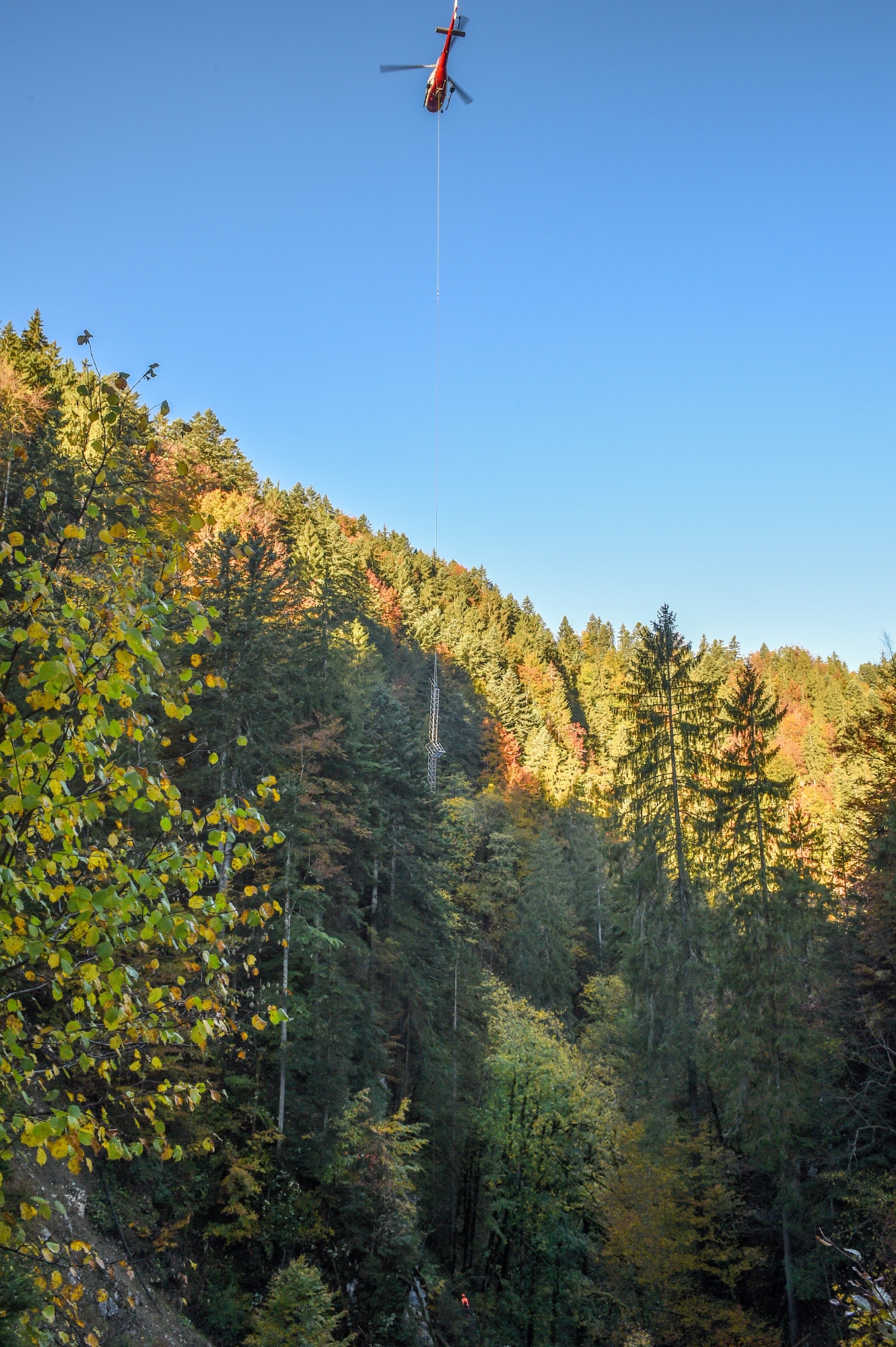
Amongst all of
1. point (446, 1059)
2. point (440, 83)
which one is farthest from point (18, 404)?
point (446, 1059)

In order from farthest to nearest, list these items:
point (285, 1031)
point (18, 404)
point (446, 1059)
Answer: point (18, 404), point (446, 1059), point (285, 1031)

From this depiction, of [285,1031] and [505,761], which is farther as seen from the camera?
[505,761]

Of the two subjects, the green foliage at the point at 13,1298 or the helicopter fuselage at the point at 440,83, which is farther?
the helicopter fuselage at the point at 440,83

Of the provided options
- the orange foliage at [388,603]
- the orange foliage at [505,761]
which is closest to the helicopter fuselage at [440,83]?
the orange foliage at [505,761]

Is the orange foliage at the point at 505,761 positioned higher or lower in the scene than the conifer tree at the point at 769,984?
higher

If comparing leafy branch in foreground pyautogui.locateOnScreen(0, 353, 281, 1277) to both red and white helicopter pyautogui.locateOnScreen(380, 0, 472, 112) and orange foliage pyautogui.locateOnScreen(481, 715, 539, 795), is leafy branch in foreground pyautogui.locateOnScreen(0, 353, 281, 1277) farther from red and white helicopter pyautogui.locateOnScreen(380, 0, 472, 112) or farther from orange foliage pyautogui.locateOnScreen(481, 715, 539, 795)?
orange foliage pyautogui.locateOnScreen(481, 715, 539, 795)

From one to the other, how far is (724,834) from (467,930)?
13814 millimetres

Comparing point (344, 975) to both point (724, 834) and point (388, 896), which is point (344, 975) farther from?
point (724, 834)

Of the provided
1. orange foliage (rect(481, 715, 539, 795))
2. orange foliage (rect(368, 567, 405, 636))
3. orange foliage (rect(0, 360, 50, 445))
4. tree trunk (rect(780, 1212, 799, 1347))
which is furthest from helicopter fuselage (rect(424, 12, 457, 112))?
orange foliage (rect(368, 567, 405, 636))

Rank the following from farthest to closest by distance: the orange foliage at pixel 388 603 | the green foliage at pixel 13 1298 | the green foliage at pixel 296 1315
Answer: the orange foliage at pixel 388 603
the green foliage at pixel 296 1315
the green foliage at pixel 13 1298

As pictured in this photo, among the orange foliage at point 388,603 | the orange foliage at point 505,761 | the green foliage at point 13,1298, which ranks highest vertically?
the orange foliage at point 388,603

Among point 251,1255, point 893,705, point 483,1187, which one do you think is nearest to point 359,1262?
point 251,1255

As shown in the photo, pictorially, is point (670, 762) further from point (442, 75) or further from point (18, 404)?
point (18, 404)

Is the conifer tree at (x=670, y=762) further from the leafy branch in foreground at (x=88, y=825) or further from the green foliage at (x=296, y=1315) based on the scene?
the leafy branch in foreground at (x=88, y=825)
